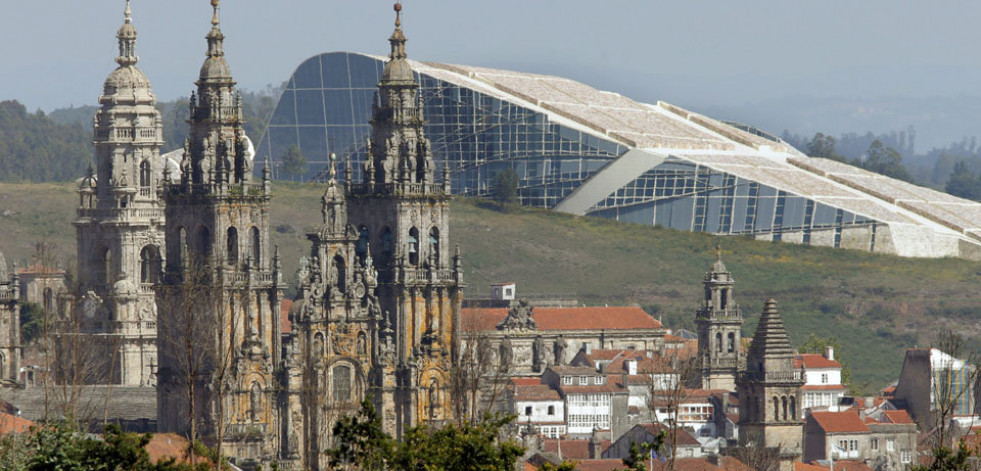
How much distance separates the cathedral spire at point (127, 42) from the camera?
456 ft

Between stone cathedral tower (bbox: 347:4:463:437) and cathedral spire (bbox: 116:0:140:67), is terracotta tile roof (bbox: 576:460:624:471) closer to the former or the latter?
stone cathedral tower (bbox: 347:4:463:437)

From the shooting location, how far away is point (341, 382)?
110 meters

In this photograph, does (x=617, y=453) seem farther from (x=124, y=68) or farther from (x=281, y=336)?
(x=124, y=68)

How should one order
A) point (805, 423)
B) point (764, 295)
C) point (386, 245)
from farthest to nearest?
point (764, 295)
point (805, 423)
point (386, 245)

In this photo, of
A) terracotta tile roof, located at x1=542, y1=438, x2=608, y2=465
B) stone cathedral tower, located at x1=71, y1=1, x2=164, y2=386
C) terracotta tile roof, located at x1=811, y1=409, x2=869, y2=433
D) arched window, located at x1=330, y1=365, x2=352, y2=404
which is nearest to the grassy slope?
stone cathedral tower, located at x1=71, y1=1, x2=164, y2=386

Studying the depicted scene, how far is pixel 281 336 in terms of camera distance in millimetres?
109188

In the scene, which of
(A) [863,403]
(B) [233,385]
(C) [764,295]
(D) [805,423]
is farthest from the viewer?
(C) [764,295]

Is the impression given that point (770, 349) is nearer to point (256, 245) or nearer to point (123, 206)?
point (256, 245)

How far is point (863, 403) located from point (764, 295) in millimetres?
52329

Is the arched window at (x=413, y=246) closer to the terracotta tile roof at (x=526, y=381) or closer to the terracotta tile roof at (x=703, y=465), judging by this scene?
the terracotta tile roof at (x=703, y=465)

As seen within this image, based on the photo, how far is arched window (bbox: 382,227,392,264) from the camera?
368 ft

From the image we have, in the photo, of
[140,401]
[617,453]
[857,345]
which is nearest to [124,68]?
[140,401]

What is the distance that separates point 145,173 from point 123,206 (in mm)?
2435

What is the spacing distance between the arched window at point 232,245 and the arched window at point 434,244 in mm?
9336
